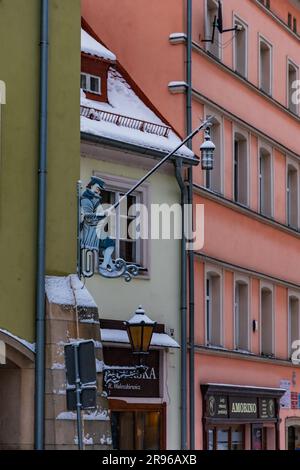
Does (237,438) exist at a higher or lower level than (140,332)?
lower

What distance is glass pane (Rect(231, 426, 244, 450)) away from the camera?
28.5m

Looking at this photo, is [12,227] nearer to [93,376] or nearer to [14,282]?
[14,282]

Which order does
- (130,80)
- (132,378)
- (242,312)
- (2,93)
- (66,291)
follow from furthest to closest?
1. (242,312)
2. (130,80)
3. (132,378)
4. (66,291)
5. (2,93)

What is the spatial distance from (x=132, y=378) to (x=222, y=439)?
4.46 metres

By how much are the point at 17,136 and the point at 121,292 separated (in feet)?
23.0

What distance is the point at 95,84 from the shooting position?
26.1 m

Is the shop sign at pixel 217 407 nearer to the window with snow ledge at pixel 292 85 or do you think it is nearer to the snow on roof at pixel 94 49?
the snow on roof at pixel 94 49

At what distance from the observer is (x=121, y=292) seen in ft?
79.4

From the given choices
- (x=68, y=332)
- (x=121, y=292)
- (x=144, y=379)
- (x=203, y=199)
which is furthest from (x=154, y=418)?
(x=68, y=332)

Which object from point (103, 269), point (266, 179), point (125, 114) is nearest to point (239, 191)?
point (266, 179)

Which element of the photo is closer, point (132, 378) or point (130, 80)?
point (132, 378)

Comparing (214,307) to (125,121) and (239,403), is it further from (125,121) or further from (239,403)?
(125,121)

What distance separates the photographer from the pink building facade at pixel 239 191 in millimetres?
27312

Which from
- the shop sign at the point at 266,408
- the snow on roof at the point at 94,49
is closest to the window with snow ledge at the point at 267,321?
the shop sign at the point at 266,408
